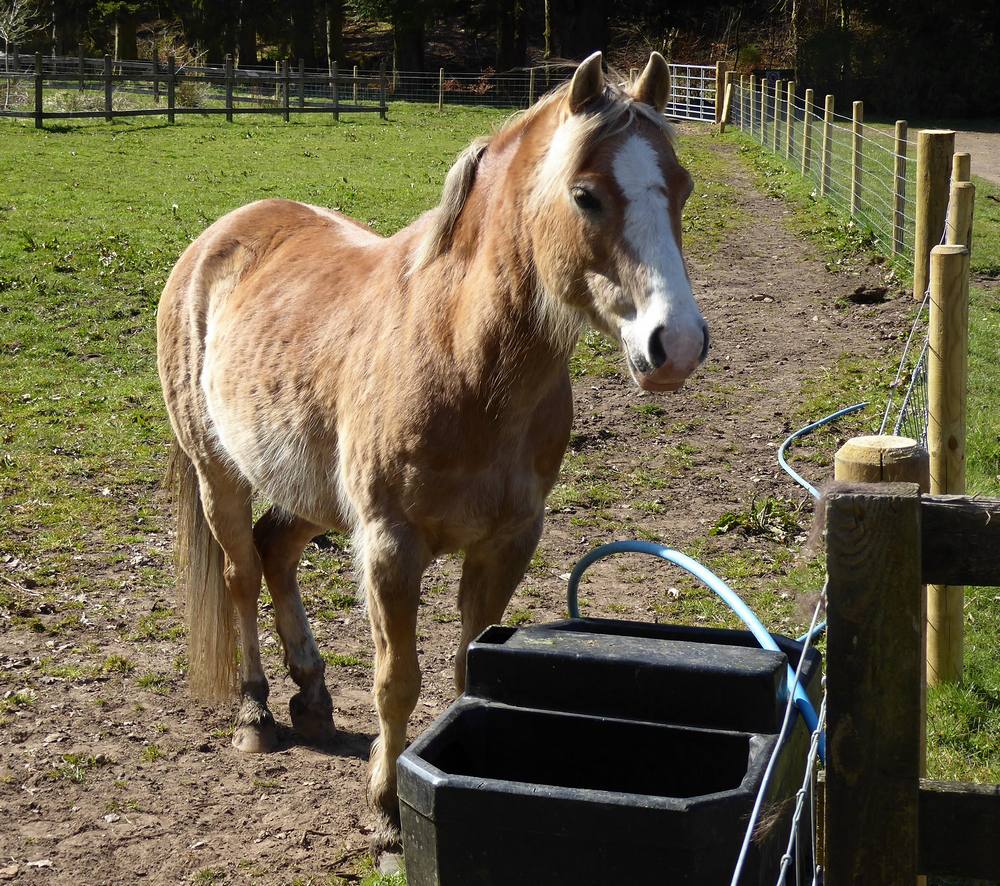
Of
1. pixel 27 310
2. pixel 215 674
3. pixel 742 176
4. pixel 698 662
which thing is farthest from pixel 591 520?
pixel 742 176

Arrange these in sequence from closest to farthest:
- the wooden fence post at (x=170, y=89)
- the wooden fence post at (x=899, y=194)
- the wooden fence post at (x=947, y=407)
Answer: the wooden fence post at (x=947, y=407), the wooden fence post at (x=899, y=194), the wooden fence post at (x=170, y=89)

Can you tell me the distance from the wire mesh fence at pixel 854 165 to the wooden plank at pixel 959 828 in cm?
922

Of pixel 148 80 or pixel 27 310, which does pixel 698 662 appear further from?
pixel 148 80

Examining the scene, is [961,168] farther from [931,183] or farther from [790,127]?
[790,127]

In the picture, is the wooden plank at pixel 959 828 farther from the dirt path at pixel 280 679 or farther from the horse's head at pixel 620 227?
the dirt path at pixel 280 679

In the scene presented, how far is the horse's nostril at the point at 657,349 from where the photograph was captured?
2504mm

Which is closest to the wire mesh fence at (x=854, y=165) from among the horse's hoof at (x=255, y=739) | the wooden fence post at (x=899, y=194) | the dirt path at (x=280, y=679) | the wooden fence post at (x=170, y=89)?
the wooden fence post at (x=899, y=194)

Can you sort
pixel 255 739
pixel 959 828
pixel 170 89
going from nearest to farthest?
1. pixel 959 828
2. pixel 255 739
3. pixel 170 89

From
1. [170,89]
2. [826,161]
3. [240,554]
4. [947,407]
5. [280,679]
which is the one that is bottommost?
[280,679]

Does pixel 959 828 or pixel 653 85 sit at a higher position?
pixel 653 85

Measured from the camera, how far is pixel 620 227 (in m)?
2.65

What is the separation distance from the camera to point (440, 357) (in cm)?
316

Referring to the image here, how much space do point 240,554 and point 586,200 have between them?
2259 mm

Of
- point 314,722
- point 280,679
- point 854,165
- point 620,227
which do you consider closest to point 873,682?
point 620,227
